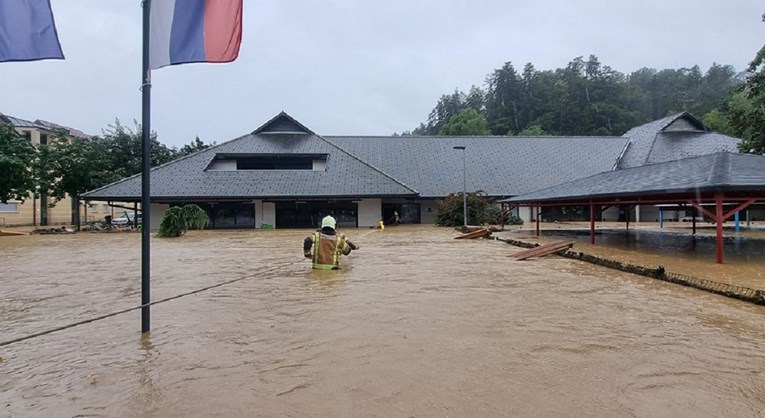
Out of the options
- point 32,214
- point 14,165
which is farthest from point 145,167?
point 32,214

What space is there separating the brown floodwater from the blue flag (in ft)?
10.1

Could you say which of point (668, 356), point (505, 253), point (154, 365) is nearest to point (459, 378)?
point (668, 356)

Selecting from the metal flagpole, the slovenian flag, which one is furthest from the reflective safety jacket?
the slovenian flag

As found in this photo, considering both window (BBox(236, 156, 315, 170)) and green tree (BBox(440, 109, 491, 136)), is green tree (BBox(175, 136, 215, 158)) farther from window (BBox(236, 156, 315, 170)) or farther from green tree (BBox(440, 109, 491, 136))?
green tree (BBox(440, 109, 491, 136))

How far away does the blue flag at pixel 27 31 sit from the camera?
4828 millimetres

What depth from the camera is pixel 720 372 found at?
3877mm

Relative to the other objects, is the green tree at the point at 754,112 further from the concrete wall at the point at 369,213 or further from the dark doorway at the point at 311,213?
the dark doorway at the point at 311,213

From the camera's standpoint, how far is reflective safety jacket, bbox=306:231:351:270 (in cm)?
979

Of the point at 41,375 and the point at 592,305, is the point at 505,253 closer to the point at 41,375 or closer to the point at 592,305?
the point at 592,305

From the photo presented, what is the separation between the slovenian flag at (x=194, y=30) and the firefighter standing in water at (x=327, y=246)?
4.94 metres

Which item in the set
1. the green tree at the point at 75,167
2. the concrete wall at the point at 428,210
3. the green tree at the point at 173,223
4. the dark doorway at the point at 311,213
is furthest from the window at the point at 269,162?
the green tree at the point at 75,167

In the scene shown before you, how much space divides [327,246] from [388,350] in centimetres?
556

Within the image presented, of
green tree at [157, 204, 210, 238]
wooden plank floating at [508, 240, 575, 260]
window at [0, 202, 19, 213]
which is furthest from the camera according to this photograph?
window at [0, 202, 19, 213]

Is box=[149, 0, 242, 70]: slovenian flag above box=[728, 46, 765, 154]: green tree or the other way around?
the other way around
